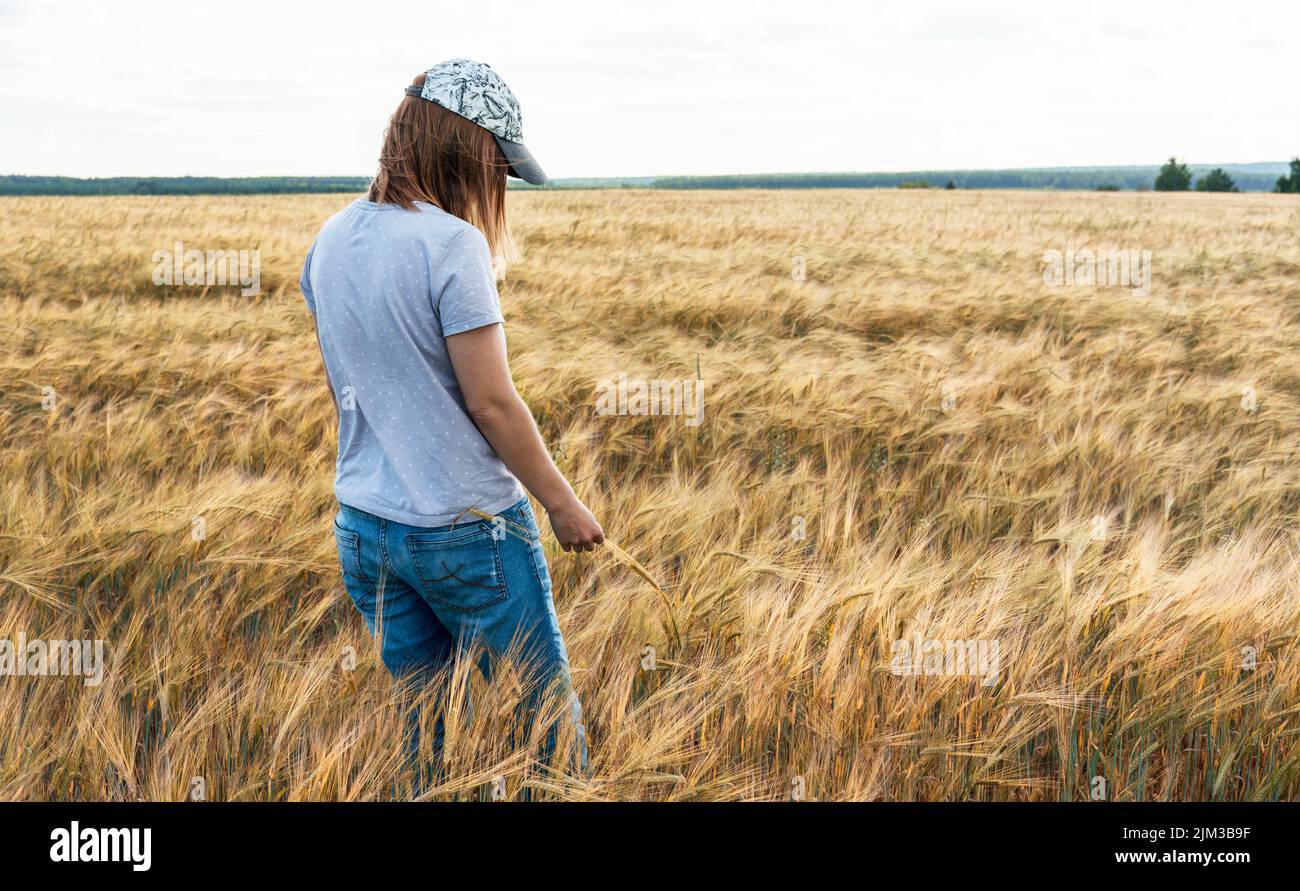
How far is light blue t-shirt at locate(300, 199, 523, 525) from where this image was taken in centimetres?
133

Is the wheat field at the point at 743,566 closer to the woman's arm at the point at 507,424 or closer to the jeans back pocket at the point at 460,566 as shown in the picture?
the jeans back pocket at the point at 460,566

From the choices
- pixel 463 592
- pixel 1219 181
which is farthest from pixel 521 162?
pixel 1219 181

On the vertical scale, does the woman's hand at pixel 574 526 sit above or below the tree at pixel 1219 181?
below

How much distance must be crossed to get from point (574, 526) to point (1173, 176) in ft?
274

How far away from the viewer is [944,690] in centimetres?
175

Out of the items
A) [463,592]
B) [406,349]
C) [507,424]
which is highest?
[406,349]

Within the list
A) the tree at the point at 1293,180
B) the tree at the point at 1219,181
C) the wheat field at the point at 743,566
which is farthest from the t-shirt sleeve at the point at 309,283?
the tree at the point at 1219,181

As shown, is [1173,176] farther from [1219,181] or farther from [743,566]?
[743,566]

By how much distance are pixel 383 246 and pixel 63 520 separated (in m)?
1.84

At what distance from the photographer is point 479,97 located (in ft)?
4.52

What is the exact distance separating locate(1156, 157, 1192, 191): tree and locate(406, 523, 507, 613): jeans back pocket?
82441 mm

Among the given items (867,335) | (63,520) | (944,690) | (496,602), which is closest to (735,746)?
(944,690)

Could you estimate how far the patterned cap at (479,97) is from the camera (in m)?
1.37

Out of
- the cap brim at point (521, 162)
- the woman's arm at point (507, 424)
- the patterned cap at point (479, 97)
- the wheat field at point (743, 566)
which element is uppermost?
the patterned cap at point (479, 97)
